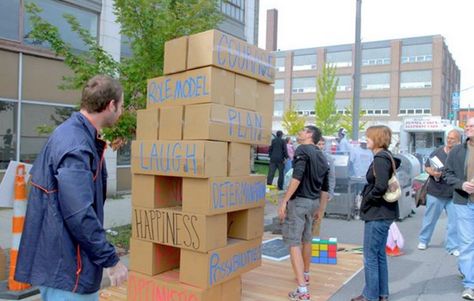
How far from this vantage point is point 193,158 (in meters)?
3.70

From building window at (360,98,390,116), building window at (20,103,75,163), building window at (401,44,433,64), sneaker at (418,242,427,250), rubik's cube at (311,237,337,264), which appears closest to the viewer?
rubik's cube at (311,237,337,264)

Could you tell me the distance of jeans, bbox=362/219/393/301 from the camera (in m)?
4.27

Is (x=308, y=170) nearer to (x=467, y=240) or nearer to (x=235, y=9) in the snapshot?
(x=467, y=240)

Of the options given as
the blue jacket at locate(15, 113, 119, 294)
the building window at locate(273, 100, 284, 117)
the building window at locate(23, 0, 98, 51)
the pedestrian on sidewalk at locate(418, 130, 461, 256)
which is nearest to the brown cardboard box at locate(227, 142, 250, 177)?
the blue jacket at locate(15, 113, 119, 294)

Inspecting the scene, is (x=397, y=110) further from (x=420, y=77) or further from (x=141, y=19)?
(x=141, y=19)

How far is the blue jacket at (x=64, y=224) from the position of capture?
2043 mm

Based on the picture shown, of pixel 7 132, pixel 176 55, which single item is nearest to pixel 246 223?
pixel 176 55

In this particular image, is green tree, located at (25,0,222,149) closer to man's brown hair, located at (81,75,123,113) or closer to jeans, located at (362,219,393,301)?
jeans, located at (362,219,393,301)

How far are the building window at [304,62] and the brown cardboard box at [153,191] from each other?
187 feet

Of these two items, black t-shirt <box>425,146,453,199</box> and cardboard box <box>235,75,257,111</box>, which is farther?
black t-shirt <box>425,146,453,199</box>

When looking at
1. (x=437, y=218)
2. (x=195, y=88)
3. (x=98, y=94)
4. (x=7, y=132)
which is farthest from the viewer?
(x=7, y=132)

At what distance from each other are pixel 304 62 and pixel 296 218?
57651mm

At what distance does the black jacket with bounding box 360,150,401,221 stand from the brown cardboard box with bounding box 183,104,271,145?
129 cm

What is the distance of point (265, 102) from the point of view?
4.56 metres
